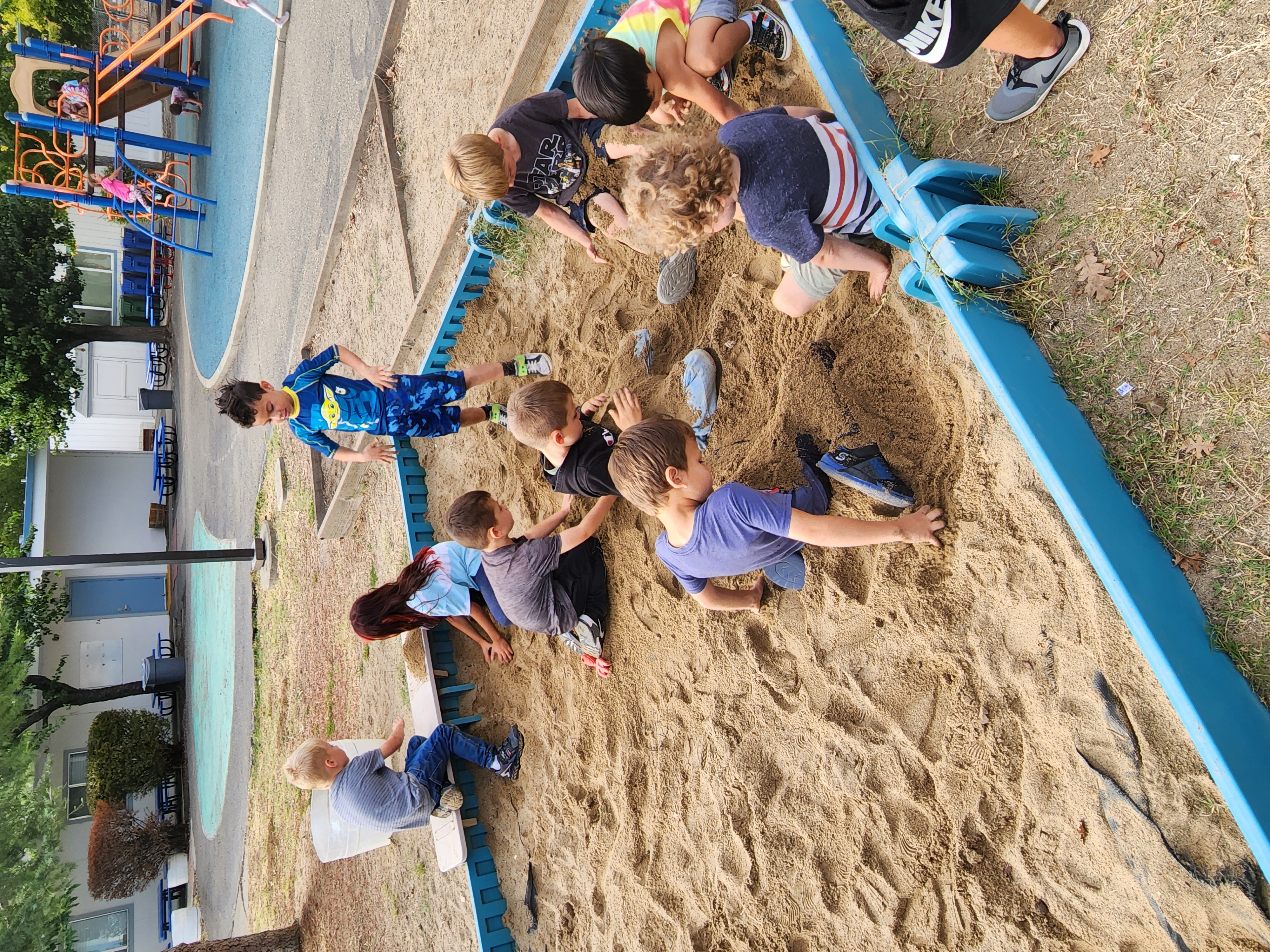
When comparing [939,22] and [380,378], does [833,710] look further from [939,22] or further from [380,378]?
[380,378]

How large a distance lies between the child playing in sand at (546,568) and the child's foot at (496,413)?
0.77 m

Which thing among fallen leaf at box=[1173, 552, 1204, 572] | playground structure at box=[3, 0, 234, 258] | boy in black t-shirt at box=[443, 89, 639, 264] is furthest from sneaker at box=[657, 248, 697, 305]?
playground structure at box=[3, 0, 234, 258]

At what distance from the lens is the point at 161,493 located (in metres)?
18.0

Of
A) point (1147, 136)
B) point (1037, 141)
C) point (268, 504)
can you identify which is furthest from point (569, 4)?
point (268, 504)

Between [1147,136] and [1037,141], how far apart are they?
0.33 m

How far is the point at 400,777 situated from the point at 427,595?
134 centimetres

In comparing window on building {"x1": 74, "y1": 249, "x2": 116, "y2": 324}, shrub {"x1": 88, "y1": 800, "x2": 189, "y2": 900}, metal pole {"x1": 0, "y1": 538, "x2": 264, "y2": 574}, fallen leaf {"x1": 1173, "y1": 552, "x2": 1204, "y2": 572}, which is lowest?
fallen leaf {"x1": 1173, "y1": 552, "x2": 1204, "y2": 572}

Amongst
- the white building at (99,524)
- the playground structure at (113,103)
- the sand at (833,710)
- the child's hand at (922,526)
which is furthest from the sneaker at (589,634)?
the white building at (99,524)

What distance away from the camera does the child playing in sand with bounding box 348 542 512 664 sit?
4.30 metres

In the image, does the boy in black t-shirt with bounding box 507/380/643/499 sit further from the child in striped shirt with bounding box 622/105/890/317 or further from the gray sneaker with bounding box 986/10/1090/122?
the gray sneaker with bounding box 986/10/1090/122

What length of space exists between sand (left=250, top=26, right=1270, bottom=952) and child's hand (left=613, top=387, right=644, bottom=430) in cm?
37

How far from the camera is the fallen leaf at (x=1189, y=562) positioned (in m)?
2.11

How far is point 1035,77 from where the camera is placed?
2.38 metres

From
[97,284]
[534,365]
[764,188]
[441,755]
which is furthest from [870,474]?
[97,284]
